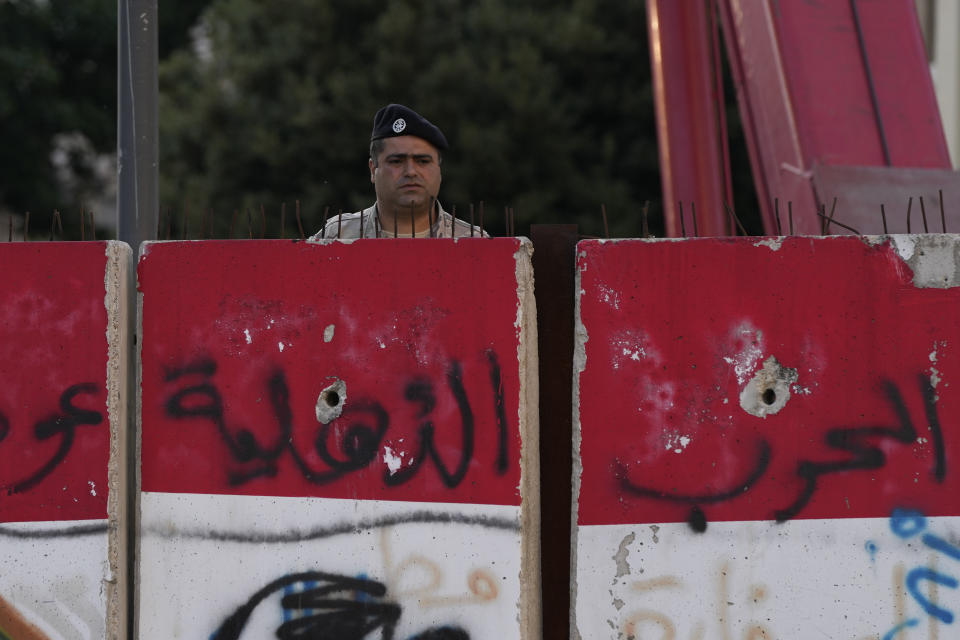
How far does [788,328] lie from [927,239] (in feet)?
1.35

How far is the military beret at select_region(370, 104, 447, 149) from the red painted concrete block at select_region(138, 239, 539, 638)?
1.61 metres

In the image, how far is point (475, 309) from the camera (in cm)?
308

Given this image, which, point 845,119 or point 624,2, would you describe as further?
point 624,2

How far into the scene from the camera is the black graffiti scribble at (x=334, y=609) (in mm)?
3084

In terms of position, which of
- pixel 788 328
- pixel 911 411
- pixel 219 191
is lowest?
pixel 911 411

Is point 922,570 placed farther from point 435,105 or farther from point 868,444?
point 435,105

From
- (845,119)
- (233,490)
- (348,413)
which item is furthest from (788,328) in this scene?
(845,119)

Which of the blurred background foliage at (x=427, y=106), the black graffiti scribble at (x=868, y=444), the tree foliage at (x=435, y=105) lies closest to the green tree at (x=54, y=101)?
the blurred background foliage at (x=427, y=106)

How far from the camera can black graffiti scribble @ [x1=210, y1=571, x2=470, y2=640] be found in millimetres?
3084

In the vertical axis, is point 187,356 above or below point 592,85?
below

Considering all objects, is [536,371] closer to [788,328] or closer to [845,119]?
[788,328]

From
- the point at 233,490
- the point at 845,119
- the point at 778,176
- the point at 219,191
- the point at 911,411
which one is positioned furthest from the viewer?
the point at 219,191

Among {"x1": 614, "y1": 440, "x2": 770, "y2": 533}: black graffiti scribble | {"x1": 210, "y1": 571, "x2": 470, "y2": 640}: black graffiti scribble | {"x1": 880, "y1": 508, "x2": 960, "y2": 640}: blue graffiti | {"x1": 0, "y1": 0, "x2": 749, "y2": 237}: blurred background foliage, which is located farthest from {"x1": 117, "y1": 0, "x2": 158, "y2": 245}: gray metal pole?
{"x1": 0, "y1": 0, "x2": 749, "y2": 237}: blurred background foliage

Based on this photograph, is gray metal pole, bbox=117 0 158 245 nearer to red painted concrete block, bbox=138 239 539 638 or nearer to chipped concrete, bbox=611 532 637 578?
red painted concrete block, bbox=138 239 539 638
